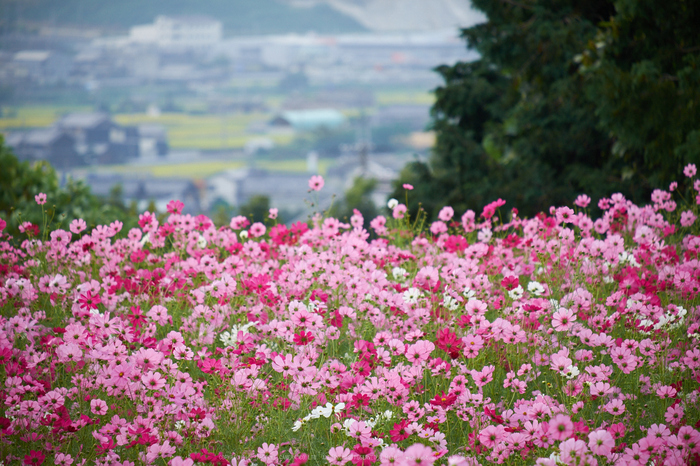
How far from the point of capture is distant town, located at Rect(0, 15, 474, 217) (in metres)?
84.4

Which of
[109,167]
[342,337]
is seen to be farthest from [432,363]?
[109,167]

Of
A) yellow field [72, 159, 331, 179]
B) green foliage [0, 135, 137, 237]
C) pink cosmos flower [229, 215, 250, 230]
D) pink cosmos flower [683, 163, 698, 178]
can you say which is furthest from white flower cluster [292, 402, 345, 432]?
yellow field [72, 159, 331, 179]

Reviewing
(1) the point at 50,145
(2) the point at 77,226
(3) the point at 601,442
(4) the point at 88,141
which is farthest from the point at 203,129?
(3) the point at 601,442

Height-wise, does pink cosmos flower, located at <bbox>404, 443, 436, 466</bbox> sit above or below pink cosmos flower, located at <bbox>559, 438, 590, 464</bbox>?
above

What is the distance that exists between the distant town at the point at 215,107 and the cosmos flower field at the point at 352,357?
59.2m

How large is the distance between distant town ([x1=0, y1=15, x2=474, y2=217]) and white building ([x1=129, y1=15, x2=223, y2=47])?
0.23 metres

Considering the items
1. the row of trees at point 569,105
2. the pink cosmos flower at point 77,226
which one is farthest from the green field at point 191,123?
the pink cosmos flower at point 77,226

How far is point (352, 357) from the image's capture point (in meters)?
2.80

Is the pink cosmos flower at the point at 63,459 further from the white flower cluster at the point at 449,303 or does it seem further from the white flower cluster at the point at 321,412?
the white flower cluster at the point at 449,303

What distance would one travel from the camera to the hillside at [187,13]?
403 ft

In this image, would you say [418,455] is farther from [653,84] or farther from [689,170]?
[653,84]

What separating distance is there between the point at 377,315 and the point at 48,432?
1.55 metres

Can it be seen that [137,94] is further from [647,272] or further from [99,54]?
[647,272]

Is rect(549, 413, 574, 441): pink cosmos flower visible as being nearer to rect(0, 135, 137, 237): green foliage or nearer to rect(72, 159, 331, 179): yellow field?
rect(0, 135, 137, 237): green foliage
